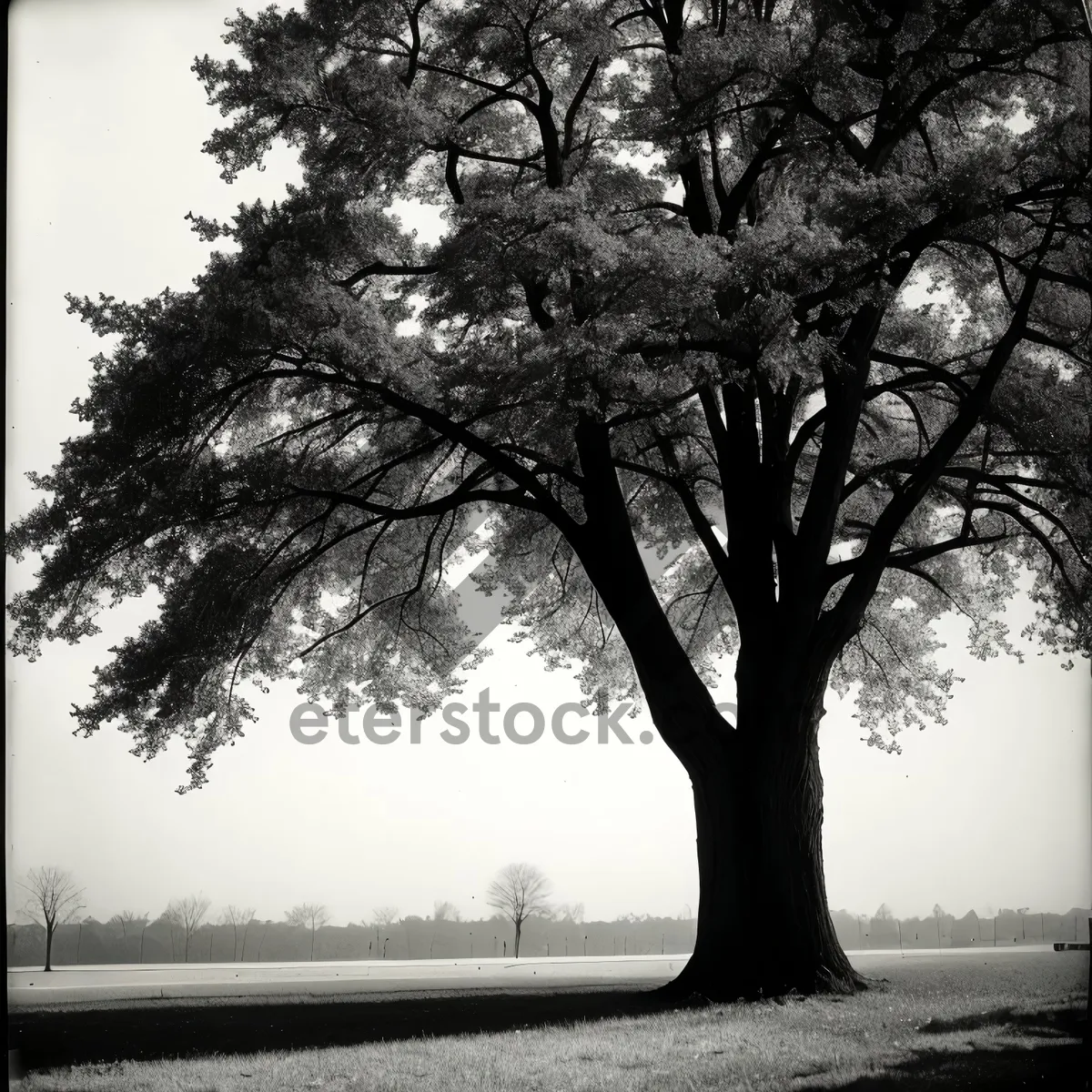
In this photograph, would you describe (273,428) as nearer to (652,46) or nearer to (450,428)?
(450,428)

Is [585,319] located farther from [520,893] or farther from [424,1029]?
[520,893]

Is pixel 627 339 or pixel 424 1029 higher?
pixel 627 339

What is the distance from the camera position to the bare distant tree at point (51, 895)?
20266 millimetres

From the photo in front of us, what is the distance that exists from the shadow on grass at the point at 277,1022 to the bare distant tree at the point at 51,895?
32.8ft

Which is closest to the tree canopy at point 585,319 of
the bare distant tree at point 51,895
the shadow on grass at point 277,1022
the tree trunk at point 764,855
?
the tree trunk at point 764,855

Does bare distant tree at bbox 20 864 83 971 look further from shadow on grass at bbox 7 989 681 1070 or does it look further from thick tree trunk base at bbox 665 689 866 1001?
thick tree trunk base at bbox 665 689 866 1001

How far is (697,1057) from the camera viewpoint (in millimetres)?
7570

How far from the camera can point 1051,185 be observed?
10750mm

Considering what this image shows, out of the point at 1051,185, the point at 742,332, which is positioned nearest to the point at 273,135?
the point at 742,332

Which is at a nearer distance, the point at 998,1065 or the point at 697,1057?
the point at 998,1065

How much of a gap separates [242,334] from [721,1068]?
275 inches

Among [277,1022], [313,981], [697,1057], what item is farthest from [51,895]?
[697,1057]

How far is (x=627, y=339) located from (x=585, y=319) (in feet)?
1.76

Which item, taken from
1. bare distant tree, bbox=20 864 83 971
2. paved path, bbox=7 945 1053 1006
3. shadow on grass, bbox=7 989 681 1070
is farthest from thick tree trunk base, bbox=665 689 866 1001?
bare distant tree, bbox=20 864 83 971
